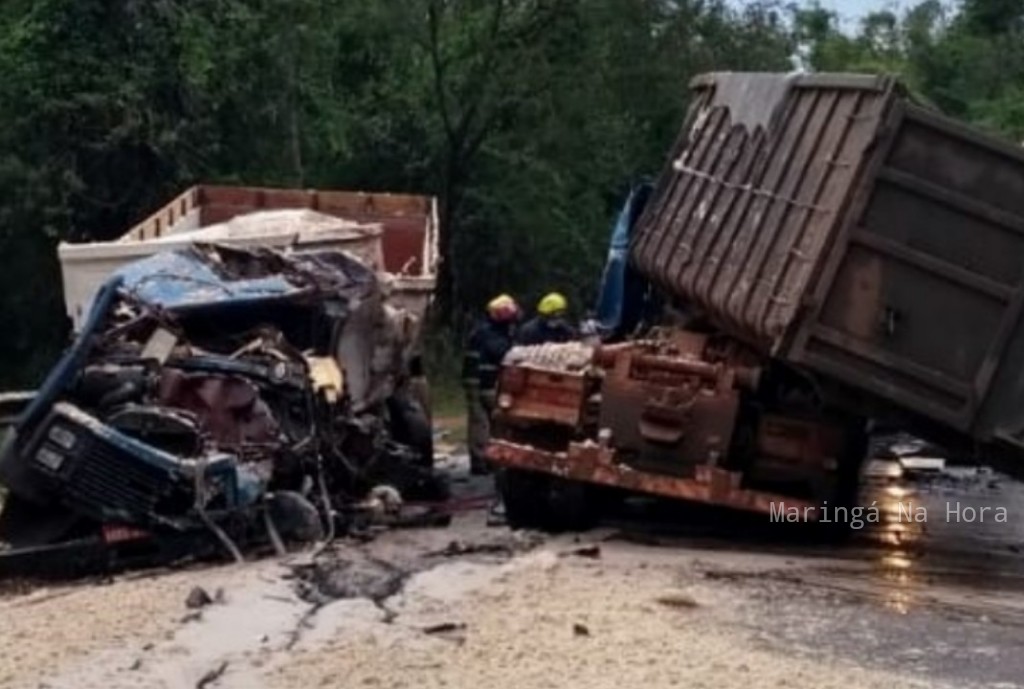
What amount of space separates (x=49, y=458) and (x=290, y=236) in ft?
13.1

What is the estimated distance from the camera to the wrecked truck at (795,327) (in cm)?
1234

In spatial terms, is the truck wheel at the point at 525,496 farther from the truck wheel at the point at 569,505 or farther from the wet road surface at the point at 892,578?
the wet road surface at the point at 892,578

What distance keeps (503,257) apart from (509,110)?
1979 mm

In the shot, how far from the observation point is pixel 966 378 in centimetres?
1240

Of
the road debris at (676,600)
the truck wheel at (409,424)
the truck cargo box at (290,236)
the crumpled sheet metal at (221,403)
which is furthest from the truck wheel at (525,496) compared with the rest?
the road debris at (676,600)

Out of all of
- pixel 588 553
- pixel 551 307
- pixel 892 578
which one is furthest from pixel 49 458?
pixel 551 307

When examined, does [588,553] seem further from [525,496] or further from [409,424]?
[409,424]

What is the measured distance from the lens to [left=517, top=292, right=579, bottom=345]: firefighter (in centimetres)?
1706

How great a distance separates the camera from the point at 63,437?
12.5 m

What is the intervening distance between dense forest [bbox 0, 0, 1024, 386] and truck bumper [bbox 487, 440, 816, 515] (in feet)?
45.4

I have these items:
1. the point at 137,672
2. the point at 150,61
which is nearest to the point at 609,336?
the point at 137,672

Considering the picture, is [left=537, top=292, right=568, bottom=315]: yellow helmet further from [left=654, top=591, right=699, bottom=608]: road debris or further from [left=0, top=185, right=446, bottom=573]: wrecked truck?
[left=654, top=591, right=699, bottom=608]: road debris

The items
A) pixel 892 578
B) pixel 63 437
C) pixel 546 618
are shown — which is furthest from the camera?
pixel 892 578

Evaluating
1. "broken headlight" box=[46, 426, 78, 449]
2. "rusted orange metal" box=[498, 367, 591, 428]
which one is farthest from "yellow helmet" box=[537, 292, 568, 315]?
"broken headlight" box=[46, 426, 78, 449]
